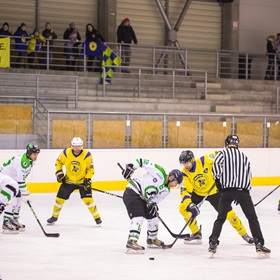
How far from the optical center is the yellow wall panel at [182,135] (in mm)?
17047

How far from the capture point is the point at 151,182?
352 inches

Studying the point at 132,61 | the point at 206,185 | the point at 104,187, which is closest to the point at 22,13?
the point at 132,61

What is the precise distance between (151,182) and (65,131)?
7.14 meters

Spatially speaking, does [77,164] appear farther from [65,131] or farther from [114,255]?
[65,131]

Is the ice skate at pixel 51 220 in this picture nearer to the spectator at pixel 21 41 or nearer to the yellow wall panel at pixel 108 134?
the yellow wall panel at pixel 108 134

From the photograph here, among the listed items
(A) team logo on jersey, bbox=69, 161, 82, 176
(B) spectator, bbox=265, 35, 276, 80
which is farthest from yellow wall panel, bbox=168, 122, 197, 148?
(A) team logo on jersey, bbox=69, 161, 82, 176

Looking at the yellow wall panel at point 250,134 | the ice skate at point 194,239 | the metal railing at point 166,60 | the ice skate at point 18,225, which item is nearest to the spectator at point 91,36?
the metal railing at point 166,60

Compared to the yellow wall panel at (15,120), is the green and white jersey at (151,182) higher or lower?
lower

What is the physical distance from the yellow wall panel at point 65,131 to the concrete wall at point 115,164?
22 centimetres

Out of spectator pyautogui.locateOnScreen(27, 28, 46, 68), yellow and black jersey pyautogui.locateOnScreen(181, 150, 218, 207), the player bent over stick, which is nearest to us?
the player bent over stick

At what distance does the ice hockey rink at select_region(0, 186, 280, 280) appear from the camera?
762cm

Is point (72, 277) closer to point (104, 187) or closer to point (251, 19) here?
point (104, 187)

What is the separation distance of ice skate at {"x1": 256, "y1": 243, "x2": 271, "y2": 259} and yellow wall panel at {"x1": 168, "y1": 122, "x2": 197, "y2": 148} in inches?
335

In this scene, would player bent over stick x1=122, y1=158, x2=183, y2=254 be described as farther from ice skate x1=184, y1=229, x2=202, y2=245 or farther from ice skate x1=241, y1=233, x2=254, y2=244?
ice skate x1=241, y1=233, x2=254, y2=244
